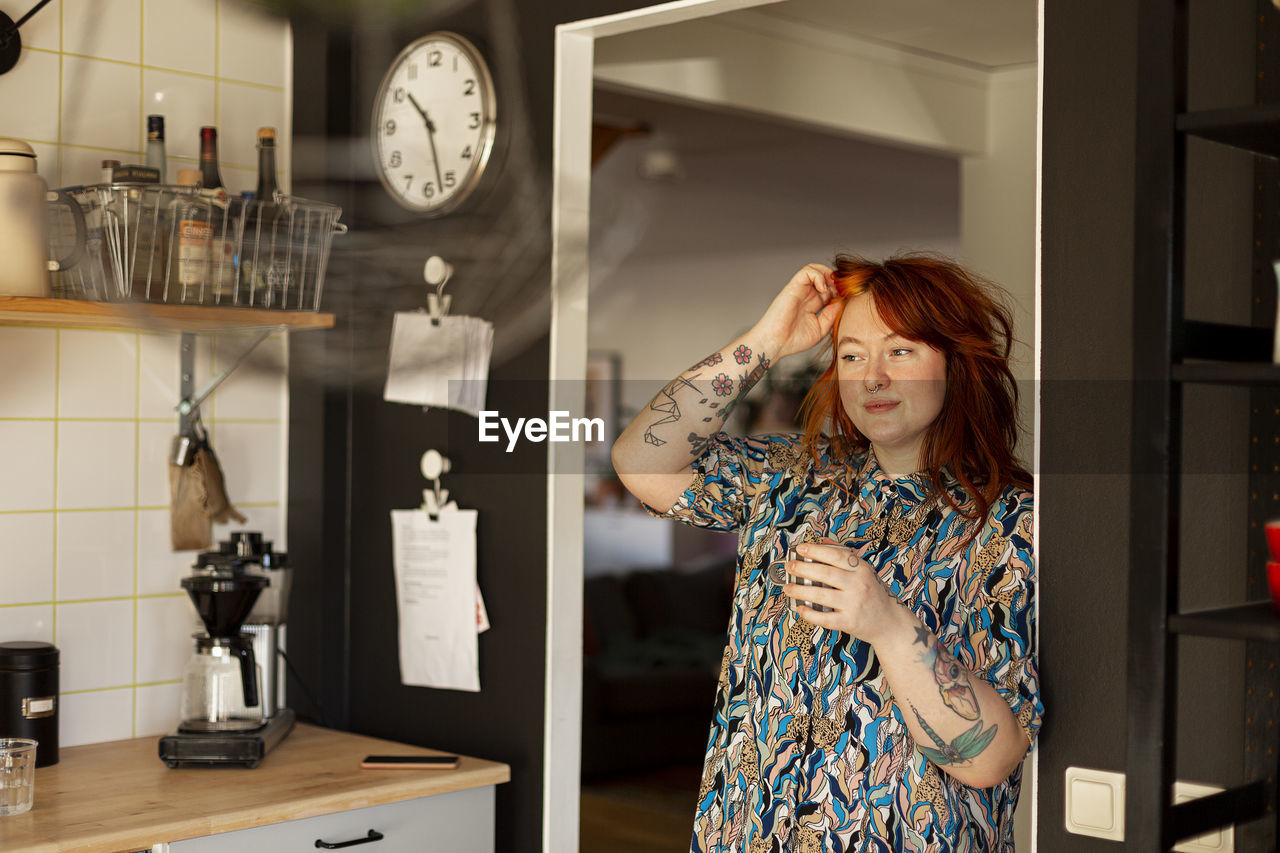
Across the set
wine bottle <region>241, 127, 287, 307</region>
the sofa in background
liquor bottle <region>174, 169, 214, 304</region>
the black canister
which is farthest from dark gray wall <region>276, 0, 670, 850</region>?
the sofa in background

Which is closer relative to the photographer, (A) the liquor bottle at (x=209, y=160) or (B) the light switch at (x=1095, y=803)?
(B) the light switch at (x=1095, y=803)

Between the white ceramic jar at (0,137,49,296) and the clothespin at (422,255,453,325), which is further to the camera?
the clothespin at (422,255,453,325)

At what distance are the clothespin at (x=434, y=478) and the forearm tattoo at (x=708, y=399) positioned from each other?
0.53 m

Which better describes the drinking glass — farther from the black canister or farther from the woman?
the woman

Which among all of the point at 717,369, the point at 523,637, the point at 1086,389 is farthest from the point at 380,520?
the point at 1086,389

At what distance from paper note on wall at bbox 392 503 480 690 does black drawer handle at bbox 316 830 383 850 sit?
0.95ft

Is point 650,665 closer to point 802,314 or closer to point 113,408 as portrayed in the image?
point 113,408

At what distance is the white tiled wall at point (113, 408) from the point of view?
188 cm

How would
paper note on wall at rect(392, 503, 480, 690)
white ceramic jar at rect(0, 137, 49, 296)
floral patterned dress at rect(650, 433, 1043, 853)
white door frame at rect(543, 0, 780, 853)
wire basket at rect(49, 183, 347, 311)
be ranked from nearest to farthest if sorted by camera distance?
floral patterned dress at rect(650, 433, 1043, 853) → white ceramic jar at rect(0, 137, 49, 296) → wire basket at rect(49, 183, 347, 311) → white door frame at rect(543, 0, 780, 853) → paper note on wall at rect(392, 503, 480, 690)

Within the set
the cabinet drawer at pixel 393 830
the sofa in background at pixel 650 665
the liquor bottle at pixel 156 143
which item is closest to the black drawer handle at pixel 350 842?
the cabinet drawer at pixel 393 830

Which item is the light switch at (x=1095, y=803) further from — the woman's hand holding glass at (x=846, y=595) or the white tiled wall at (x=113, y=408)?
the white tiled wall at (x=113, y=408)

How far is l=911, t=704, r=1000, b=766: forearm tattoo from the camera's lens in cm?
122

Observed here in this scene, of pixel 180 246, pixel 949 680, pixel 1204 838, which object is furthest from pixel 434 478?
pixel 1204 838

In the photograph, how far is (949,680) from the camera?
3.99 ft
